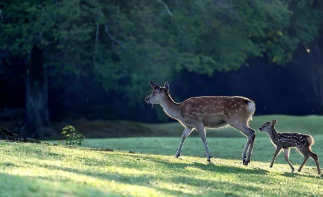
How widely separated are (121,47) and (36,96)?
5306 millimetres

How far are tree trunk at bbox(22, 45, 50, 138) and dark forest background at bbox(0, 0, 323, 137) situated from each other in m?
0.05

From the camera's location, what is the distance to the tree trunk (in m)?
37.7

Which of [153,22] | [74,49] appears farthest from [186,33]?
[74,49]

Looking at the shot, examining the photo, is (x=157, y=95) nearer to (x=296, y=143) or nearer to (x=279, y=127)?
(x=296, y=143)

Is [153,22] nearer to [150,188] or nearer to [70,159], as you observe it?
[70,159]

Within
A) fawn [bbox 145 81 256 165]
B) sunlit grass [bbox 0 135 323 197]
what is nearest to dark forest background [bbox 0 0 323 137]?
fawn [bbox 145 81 256 165]

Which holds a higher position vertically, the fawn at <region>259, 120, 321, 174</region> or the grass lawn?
the fawn at <region>259, 120, 321, 174</region>

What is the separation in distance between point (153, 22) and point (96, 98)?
362 inches

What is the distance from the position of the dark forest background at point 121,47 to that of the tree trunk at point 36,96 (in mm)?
48

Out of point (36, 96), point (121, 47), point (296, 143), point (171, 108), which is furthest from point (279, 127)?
point (296, 143)

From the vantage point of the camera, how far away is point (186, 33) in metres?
37.1

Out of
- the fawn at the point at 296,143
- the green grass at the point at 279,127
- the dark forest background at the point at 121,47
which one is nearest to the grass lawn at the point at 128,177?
the fawn at the point at 296,143

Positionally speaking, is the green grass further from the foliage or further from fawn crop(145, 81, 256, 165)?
fawn crop(145, 81, 256, 165)

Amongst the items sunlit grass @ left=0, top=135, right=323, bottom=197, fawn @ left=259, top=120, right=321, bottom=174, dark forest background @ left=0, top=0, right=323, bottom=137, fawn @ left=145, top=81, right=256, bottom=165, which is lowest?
sunlit grass @ left=0, top=135, right=323, bottom=197
